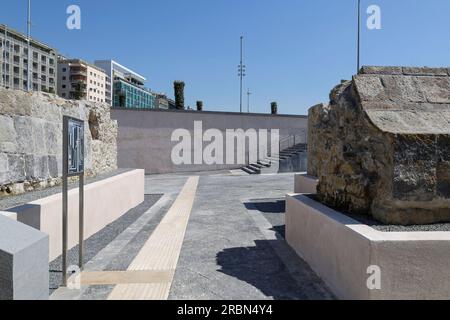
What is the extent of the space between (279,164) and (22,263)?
19.0m

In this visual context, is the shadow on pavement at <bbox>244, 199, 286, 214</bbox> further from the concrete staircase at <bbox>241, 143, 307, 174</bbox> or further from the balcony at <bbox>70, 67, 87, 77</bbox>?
the balcony at <bbox>70, 67, 87, 77</bbox>

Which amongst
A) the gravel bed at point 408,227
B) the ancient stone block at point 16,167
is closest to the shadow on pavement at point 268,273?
the gravel bed at point 408,227

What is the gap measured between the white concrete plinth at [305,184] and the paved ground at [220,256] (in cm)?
91

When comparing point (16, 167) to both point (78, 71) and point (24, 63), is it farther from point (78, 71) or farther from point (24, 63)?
point (78, 71)

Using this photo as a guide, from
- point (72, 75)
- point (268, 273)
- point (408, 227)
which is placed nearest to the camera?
point (408, 227)

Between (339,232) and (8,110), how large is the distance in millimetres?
5560

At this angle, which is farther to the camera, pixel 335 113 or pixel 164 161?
pixel 164 161

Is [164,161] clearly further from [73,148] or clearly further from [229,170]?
[73,148]

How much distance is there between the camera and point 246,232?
663 cm

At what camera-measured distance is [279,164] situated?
69.1 ft

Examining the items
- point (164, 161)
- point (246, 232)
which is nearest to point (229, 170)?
point (164, 161)

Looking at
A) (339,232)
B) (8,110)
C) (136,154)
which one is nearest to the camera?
(339,232)

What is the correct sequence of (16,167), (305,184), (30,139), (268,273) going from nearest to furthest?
(268,273)
(16,167)
(30,139)
(305,184)

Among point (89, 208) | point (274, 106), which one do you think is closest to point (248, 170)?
point (274, 106)
